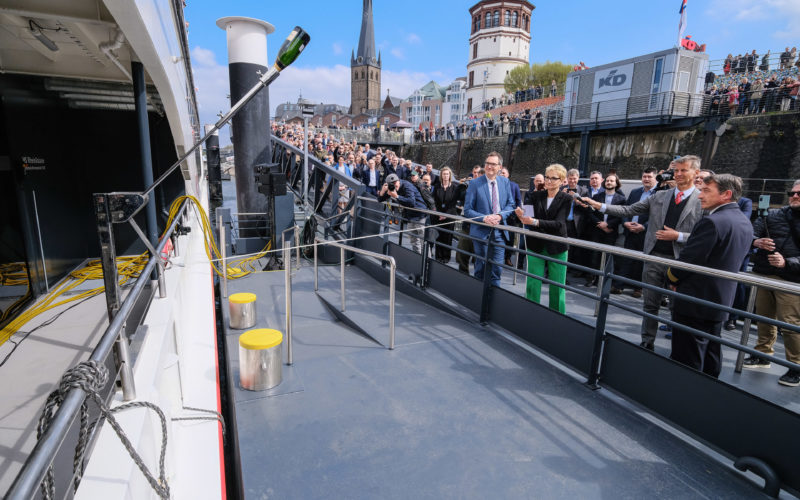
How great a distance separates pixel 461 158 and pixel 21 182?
32.2 meters

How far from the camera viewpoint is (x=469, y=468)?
2572mm

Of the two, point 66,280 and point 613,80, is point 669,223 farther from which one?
point 613,80

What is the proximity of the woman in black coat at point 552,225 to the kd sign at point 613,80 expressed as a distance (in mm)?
21235

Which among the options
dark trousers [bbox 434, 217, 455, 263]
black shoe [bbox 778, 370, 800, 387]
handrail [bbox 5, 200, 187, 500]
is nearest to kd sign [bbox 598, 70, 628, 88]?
dark trousers [bbox 434, 217, 455, 263]

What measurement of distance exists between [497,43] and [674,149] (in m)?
48.4

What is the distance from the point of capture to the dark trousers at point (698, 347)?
125 inches

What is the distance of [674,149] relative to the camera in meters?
19.7

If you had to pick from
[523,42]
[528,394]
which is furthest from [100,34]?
[523,42]

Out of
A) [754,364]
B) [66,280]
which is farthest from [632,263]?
[66,280]

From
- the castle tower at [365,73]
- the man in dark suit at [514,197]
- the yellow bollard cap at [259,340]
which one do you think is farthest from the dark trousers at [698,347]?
the castle tower at [365,73]

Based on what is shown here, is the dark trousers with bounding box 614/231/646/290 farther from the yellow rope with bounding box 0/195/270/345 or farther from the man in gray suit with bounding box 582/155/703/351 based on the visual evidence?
the yellow rope with bounding box 0/195/270/345

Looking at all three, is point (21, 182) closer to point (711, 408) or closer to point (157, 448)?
point (157, 448)

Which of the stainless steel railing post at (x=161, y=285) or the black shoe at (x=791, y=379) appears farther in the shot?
the black shoe at (x=791, y=379)

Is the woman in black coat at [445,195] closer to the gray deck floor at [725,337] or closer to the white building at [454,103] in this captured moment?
the gray deck floor at [725,337]
